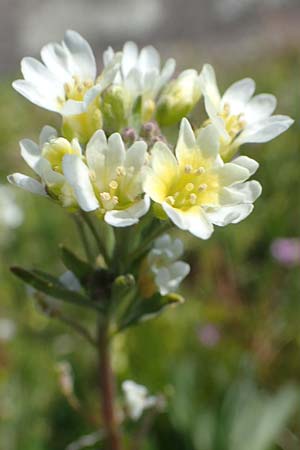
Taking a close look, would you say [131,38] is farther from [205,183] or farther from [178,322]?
[205,183]

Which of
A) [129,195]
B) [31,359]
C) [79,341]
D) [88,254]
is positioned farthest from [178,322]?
[129,195]

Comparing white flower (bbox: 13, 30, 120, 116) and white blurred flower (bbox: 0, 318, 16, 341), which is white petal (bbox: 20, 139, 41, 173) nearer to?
white flower (bbox: 13, 30, 120, 116)

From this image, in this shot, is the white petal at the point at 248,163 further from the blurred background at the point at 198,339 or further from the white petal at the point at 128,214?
the blurred background at the point at 198,339

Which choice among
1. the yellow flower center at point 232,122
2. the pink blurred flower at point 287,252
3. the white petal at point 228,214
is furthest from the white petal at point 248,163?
the pink blurred flower at point 287,252

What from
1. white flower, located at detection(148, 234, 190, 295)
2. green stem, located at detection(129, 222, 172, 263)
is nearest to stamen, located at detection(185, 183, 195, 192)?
green stem, located at detection(129, 222, 172, 263)

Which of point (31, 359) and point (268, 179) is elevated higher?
point (268, 179)

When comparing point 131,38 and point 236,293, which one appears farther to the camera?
point 131,38
